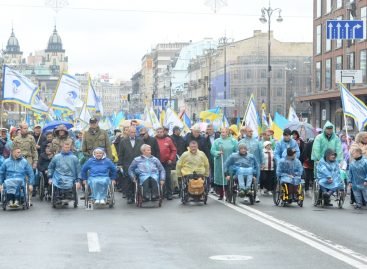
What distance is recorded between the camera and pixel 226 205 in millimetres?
18984

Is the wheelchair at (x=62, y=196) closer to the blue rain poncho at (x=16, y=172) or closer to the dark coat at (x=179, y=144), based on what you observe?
the blue rain poncho at (x=16, y=172)

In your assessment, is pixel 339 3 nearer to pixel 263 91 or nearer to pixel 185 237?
pixel 263 91

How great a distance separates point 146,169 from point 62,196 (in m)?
1.83

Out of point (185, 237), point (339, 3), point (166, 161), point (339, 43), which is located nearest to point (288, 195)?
point (166, 161)

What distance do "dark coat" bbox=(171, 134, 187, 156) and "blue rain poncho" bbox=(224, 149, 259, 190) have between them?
332 cm

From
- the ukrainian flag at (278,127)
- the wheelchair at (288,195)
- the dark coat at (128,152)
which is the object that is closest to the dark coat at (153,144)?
the dark coat at (128,152)

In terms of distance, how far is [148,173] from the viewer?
18797 mm

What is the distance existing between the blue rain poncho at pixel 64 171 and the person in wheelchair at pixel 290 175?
4237 mm

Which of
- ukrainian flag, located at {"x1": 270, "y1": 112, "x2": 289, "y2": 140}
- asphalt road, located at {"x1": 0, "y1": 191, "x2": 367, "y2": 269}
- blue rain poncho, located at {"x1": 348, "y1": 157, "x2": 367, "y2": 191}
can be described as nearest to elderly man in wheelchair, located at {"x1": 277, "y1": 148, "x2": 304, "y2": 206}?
asphalt road, located at {"x1": 0, "y1": 191, "x2": 367, "y2": 269}

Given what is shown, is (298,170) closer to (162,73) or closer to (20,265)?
(20,265)

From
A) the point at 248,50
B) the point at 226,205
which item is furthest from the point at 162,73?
the point at 226,205

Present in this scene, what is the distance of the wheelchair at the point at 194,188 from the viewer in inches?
751

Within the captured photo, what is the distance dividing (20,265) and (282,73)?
295 ft

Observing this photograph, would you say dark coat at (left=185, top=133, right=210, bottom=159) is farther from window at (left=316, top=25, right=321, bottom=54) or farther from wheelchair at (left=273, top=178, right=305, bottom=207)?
window at (left=316, top=25, right=321, bottom=54)
